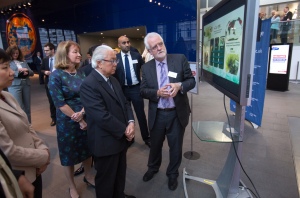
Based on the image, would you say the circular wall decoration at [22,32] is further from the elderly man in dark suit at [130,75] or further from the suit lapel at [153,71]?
the suit lapel at [153,71]

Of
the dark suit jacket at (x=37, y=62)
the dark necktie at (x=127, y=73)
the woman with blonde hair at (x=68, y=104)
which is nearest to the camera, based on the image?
the woman with blonde hair at (x=68, y=104)

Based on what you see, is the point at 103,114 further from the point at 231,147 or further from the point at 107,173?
the point at 231,147

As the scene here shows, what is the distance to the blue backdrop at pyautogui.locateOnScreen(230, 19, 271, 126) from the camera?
3.34 m

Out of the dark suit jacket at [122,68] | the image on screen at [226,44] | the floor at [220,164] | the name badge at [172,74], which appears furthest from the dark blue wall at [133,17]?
the image on screen at [226,44]

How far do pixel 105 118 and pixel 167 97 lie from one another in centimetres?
69

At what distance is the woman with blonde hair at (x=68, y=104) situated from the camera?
5.65 feet

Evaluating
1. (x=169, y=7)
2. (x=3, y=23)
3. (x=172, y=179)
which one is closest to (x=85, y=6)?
(x=169, y=7)

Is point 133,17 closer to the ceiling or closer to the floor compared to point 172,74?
closer to the ceiling

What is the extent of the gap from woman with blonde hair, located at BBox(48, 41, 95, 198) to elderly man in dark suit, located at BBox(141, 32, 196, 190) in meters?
0.66

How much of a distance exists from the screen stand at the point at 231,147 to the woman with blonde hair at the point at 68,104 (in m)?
1.10

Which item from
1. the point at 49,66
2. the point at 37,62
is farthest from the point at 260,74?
the point at 37,62

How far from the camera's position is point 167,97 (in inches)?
73.2

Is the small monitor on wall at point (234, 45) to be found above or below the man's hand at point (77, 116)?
above

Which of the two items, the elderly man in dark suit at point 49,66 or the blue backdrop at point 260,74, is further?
the elderly man in dark suit at point 49,66
